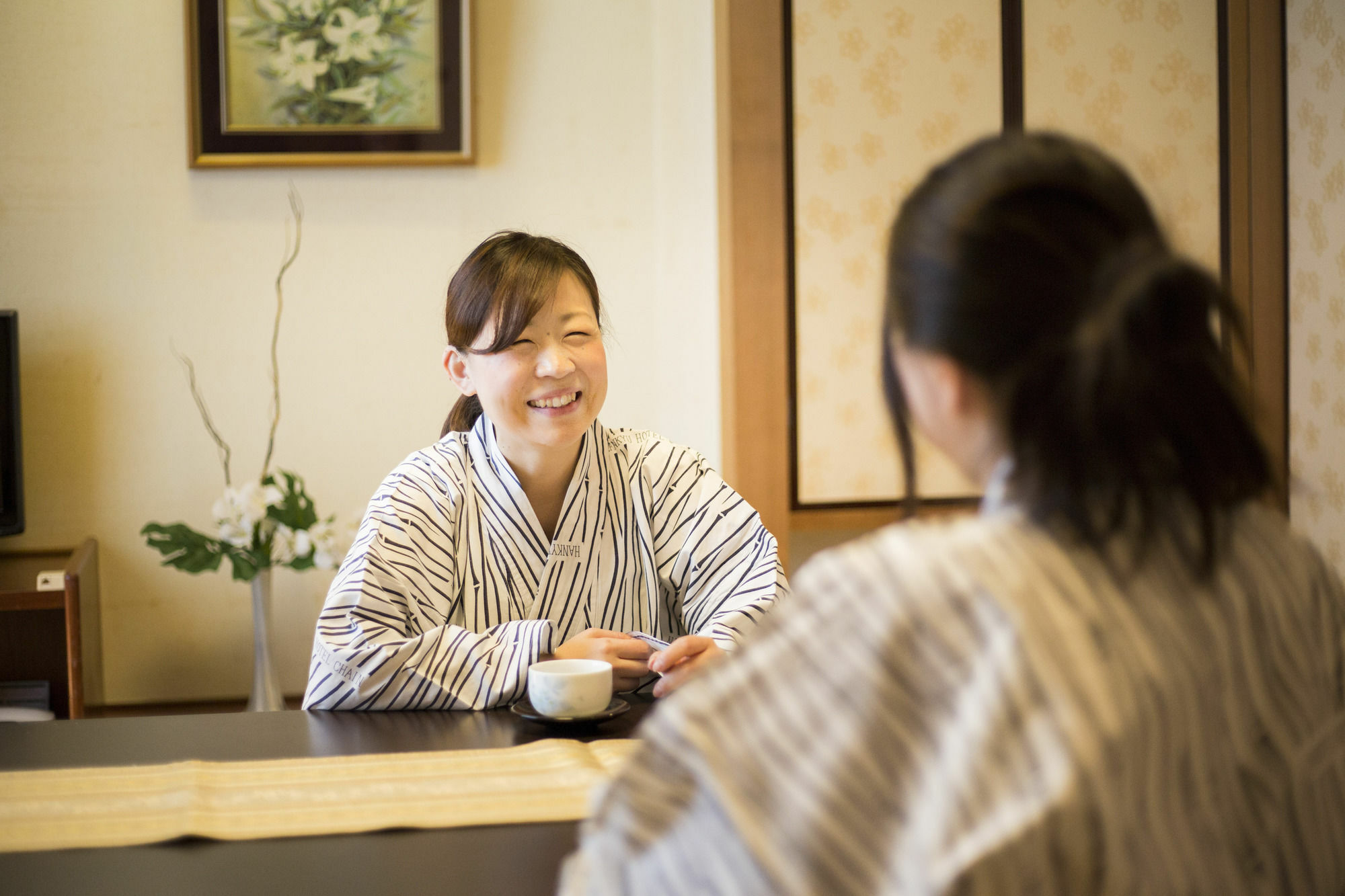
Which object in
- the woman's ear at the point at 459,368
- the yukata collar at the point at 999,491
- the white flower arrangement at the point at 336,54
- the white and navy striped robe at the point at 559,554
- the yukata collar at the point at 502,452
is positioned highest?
the white flower arrangement at the point at 336,54

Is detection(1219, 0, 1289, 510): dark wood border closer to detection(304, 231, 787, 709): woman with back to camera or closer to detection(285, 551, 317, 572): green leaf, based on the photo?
detection(304, 231, 787, 709): woman with back to camera

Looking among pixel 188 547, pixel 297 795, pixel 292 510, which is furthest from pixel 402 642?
pixel 188 547

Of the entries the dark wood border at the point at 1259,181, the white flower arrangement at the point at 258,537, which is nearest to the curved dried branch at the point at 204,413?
the white flower arrangement at the point at 258,537

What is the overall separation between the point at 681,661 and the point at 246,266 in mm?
2376

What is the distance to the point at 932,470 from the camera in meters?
2.80

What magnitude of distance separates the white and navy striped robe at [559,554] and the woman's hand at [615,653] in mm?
33

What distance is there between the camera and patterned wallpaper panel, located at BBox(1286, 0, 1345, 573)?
2.57 metres

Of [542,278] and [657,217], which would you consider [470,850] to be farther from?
[657,217]

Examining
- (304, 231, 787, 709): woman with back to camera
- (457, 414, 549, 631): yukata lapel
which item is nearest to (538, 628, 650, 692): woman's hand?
(304, 231, 787, 709): woman with back to camera

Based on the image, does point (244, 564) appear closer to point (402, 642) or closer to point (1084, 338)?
point (402, 642)

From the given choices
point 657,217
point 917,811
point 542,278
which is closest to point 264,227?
point 657,217

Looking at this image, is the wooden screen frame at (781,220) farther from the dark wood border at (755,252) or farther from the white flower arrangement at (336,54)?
the white flower arrangement at (336,54)

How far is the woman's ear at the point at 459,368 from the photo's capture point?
1805 millimetres

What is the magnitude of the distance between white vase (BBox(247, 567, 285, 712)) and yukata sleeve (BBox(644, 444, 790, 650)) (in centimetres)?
162
